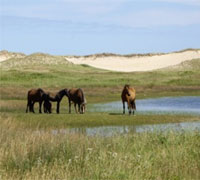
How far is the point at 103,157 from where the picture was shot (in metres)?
10.9

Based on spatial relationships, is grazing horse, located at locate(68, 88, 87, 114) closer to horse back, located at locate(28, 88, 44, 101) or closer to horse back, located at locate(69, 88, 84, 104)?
horse back, located at locate(69, 88, 84, 104)

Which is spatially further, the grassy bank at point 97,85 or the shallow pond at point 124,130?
the grassy bank at point 97,85

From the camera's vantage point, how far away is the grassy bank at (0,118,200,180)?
10.2m

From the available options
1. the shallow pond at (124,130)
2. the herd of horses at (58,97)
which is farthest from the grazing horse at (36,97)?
the shallow pond at (124,130)

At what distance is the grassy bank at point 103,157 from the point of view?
33.5 feet

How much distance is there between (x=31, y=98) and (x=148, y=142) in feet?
55.8

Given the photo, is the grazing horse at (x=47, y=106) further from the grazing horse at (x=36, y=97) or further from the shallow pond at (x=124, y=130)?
the shallow pond at (x=124, y=130)

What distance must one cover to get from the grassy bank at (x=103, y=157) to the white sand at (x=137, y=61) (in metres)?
116

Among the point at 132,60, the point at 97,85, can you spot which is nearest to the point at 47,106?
the point at 97,85

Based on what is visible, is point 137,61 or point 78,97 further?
point 137,61

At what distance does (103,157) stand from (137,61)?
13393 cm

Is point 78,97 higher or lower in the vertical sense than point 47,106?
higher

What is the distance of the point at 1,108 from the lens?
29719 millimetres

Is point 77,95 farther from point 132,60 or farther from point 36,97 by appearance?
point 132,60
